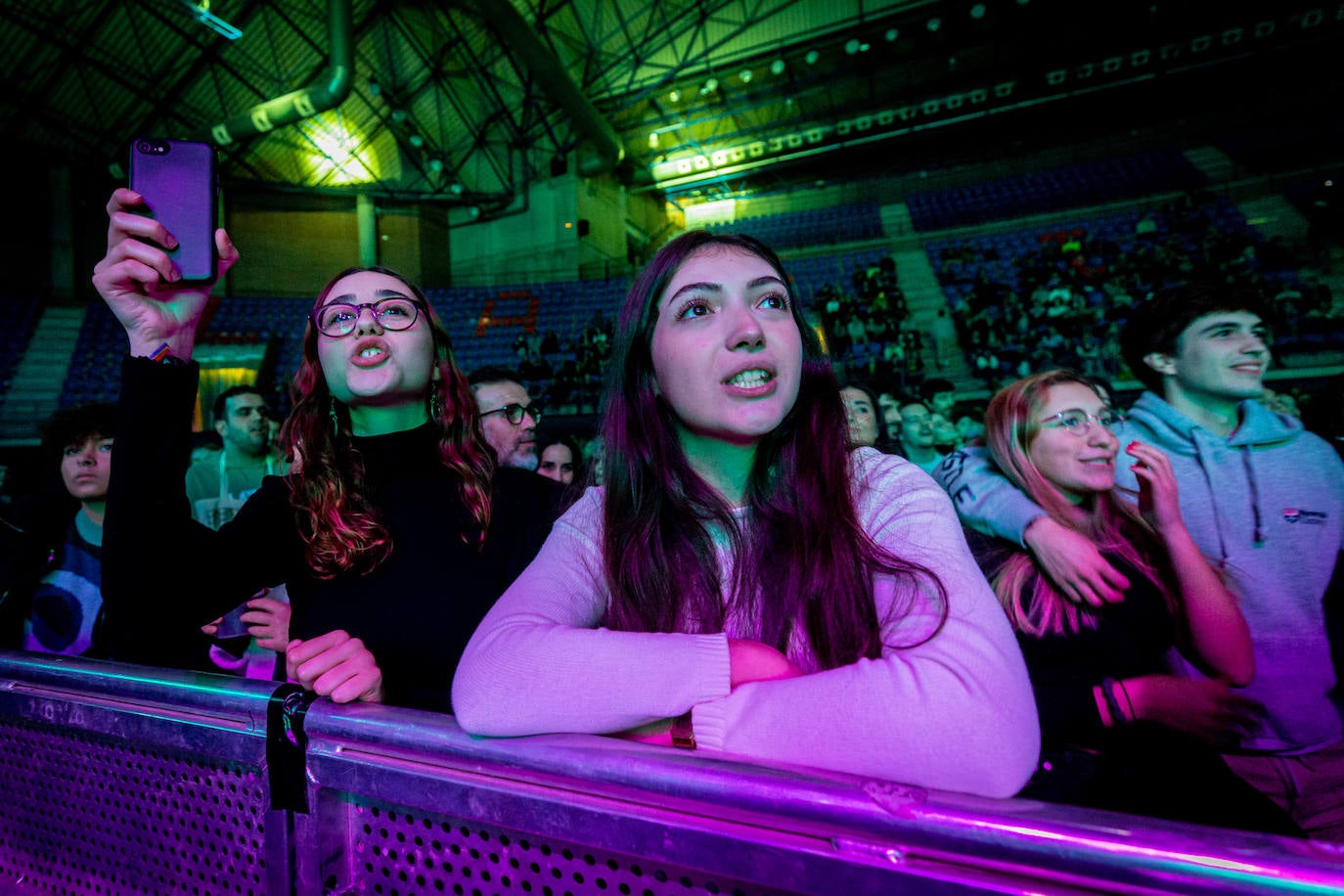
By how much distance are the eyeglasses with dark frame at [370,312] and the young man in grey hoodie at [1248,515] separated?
151 cm

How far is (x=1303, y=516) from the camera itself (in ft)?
5.39

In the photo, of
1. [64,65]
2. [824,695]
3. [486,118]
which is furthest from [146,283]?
[486,118]

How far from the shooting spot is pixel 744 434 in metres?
1.00

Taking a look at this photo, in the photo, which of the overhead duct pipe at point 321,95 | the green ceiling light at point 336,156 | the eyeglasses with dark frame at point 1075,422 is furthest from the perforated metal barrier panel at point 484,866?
the green ceiling light at point 336,156

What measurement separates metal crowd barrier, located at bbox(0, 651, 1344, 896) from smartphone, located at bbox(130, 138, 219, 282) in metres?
0.64

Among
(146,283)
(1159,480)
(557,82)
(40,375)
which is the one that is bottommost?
(1159,480)

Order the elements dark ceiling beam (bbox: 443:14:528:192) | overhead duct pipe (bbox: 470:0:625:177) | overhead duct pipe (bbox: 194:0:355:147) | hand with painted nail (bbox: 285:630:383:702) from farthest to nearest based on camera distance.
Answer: dark ceiling beam (bbox: 443:14:528:192), overhead duct pipe (bbox: 470:0:625:177), overhead duct pipe (bbox: 194:0:355:147), hand with painted nail (bbox: 285:630:383:702)

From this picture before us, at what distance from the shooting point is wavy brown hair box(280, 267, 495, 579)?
50.1 inches

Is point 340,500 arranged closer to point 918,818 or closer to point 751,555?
point 751,555

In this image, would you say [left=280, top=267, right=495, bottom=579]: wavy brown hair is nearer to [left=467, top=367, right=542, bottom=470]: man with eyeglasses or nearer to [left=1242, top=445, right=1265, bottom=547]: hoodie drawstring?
[left=467, top=367, right=542, bottom=470]: man with eyeglasses

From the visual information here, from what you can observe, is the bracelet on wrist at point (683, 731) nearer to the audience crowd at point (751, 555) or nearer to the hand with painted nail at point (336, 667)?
the audience crowd at point (751, 555)

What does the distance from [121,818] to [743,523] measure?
993mm

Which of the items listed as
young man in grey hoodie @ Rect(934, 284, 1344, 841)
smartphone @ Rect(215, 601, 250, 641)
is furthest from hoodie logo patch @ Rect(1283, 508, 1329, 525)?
smartphone @ Rect(215, 601, 250, 641)

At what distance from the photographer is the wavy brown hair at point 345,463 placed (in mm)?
1272
